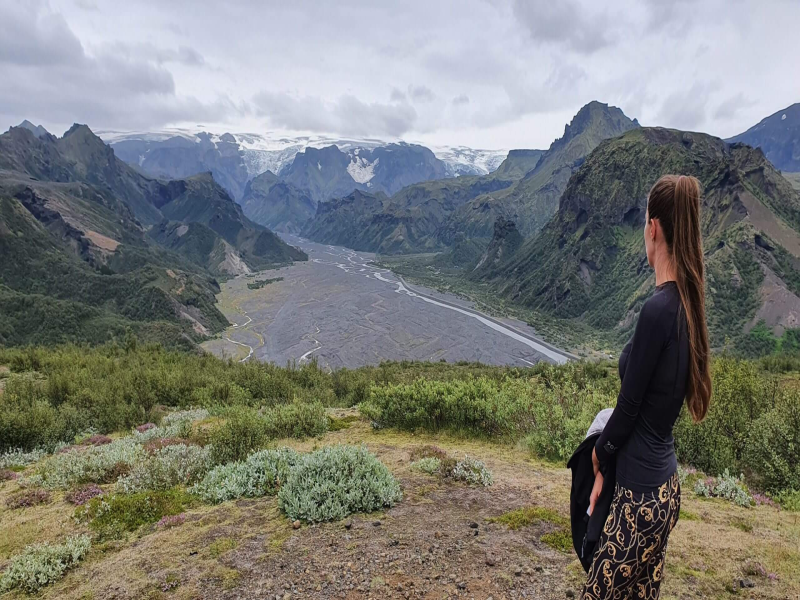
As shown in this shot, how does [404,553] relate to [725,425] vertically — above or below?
below

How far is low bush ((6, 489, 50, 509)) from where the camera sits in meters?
7.92

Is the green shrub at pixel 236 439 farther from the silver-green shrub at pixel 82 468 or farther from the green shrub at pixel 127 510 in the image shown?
the green shrub at pixel 127 510

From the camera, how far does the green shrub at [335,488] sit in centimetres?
654

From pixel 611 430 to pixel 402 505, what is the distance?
487cm

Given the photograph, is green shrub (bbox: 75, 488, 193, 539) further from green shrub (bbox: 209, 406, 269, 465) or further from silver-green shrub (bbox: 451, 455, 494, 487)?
silver-green shrub (bbox: 451, 455, 494, 487)

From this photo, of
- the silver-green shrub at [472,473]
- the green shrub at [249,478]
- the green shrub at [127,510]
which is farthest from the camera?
the silver-green shrub at [472,473]

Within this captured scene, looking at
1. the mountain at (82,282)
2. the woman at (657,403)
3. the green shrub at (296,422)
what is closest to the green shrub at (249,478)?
the green shrub at (296,422)

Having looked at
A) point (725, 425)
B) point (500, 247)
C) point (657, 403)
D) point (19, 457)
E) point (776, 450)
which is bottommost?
point (19, 457)

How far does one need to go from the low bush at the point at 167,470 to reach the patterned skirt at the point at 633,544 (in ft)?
25.6

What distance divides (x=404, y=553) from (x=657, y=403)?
13.1 ft

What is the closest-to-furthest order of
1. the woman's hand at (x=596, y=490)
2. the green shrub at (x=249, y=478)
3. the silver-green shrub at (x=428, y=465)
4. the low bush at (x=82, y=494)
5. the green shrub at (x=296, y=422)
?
the woman's hand at (x=596, y=490), the green shrub at (x=249, y=478), the low bush at (x=82, y=494), the silver-green shrub at (x=428, y=465), the green shrub at (x=296, y=422)

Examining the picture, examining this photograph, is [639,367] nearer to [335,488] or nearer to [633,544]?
[633,544]

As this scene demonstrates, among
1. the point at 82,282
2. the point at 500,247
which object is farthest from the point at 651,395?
the point at 500,247

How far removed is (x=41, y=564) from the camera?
5504 mm
